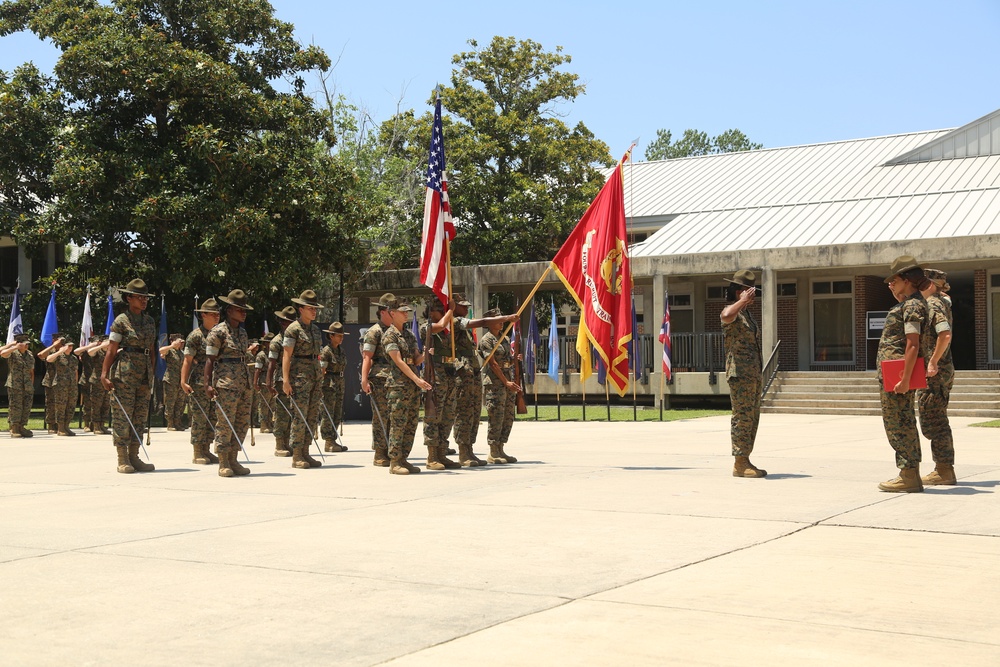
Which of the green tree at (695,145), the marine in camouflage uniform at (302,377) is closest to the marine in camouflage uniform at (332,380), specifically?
the marine in camouflage uniform at (302,377)

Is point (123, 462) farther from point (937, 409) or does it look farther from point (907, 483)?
point (937, 409)

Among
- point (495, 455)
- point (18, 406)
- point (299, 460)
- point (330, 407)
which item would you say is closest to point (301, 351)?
point (299, 460)

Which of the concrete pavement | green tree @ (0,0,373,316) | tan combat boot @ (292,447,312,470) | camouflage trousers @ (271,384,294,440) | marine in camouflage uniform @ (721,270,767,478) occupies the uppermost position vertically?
green tree @ (0,0,373,316)

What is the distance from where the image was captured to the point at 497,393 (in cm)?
1380

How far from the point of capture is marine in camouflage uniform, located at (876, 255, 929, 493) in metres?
10.0

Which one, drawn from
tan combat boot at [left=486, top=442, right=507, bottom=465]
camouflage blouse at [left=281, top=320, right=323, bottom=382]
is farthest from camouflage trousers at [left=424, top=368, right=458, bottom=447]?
camouflage blouse at [left=281, top=320, right=323, bottom=382]

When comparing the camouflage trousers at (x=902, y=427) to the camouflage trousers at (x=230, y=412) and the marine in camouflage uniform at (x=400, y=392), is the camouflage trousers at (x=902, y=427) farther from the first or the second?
the camouflage trousers at (x=230, y=412)

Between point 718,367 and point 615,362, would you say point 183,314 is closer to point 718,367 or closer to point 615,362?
point 718,367

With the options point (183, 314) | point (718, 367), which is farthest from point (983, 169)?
point (183, 314)

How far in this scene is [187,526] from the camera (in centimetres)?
855

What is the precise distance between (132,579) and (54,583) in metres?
0.41

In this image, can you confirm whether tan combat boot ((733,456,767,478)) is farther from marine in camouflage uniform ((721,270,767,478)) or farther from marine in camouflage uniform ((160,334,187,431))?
marine in camouflage uniform ((160,334,187,431))

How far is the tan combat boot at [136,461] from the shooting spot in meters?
13.2

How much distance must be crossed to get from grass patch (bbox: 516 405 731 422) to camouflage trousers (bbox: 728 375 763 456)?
555 inches
